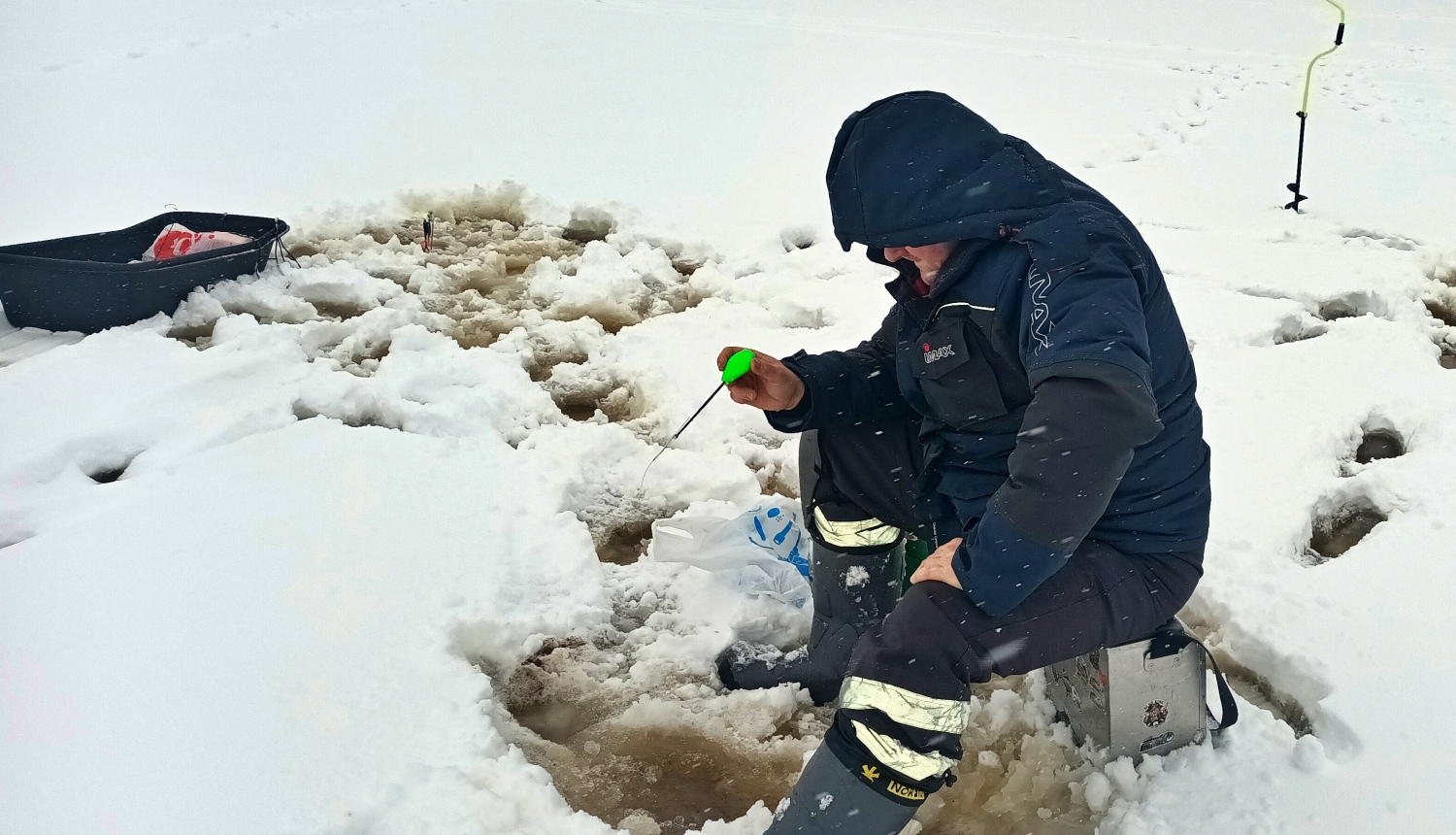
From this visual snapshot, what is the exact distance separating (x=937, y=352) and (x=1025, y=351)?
203 millimetres

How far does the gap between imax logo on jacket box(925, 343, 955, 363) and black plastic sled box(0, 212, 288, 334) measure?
292 centimetres

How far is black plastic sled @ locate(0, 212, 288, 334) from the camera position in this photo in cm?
331

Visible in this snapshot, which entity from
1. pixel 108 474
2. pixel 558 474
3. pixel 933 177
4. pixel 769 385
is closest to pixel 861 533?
pixel 769 385

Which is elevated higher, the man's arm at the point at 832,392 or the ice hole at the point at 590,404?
the man's arm at the point at 832,392

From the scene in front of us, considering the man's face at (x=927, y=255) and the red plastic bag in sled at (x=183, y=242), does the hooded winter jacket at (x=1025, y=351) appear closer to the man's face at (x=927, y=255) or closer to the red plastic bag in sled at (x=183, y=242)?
the man's face at (x=927, y=255)

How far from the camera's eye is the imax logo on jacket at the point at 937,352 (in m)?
1.58

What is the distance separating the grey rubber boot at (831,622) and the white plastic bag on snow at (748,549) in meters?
0.23

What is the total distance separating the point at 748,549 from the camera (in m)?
2.34

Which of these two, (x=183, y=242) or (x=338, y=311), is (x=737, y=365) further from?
(x=183, y=242)

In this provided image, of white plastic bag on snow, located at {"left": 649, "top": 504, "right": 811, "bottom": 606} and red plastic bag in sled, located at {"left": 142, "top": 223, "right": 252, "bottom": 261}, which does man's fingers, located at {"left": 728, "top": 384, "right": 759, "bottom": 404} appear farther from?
red plastic bag in sled, located at {"left": 142, "top": 223, "right": 252, "bottom": 261}

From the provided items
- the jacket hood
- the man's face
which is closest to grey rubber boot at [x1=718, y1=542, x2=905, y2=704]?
the man's face

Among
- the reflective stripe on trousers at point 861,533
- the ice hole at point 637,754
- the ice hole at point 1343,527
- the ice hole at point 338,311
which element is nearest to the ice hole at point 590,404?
the ice hole at point 338,311

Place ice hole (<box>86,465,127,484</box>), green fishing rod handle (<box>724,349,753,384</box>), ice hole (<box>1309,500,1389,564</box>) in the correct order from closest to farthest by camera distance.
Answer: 1. green fishing rod handle (<box>724,349,753,384</box>)
2. ice hole (<box>1309,500,1389,564</box>)
3. ice hole (<box>86,465,127,484</box>)

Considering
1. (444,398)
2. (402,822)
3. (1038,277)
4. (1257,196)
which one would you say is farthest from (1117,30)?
(402,822)
